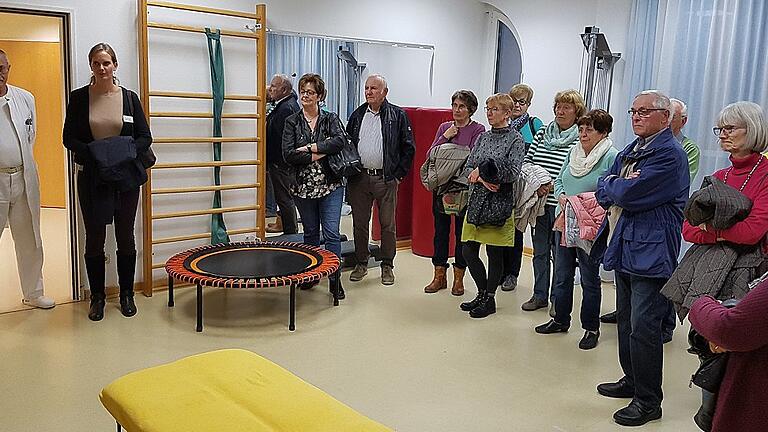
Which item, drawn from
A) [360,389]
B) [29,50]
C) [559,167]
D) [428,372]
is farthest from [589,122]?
[29,50]

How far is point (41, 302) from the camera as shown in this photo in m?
4.43

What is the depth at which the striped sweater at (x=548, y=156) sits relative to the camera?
4.37 meters

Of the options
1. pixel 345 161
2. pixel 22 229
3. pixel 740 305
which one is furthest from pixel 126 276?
pixel 740 305

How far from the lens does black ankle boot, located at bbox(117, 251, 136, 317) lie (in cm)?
441

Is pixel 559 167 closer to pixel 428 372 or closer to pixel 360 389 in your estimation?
pixel 428 372

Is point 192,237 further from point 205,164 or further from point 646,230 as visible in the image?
point 646,230

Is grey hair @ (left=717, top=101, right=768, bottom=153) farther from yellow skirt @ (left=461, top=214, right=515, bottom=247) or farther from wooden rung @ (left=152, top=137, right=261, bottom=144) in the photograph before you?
wooden rung @ (left=152, top=137, right=261, bottom=144)

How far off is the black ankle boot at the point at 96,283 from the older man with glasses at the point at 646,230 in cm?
304

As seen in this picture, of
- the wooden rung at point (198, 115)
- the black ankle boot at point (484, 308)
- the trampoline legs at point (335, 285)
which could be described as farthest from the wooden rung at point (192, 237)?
the black ankle boot at point (484, 308)

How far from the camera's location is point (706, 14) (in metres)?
5.05

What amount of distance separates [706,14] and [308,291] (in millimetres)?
3535

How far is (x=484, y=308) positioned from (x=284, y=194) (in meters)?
1.96

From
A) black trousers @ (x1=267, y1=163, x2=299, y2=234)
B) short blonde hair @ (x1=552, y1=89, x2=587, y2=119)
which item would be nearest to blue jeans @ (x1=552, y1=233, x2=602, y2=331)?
short blonde hair @ (x1=552, y1=89, x2=587, y2=119)

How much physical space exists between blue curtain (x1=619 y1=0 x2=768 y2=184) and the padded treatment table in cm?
389
